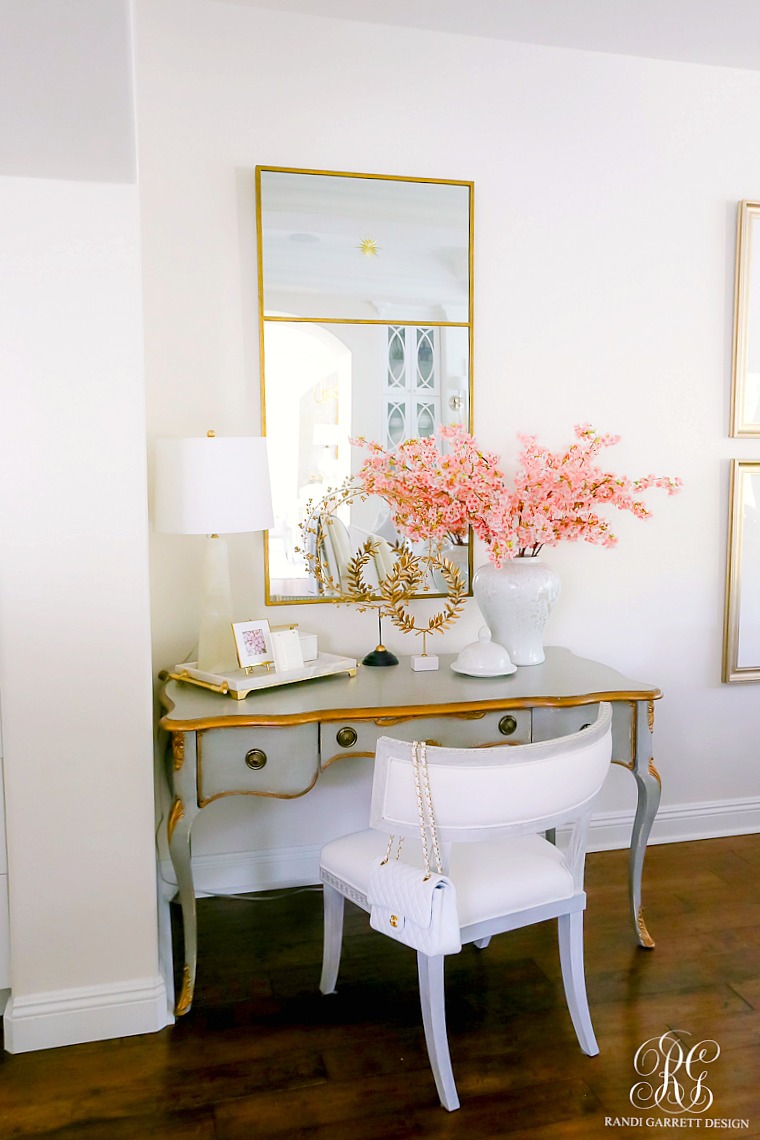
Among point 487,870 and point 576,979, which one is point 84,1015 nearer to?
point 487,870

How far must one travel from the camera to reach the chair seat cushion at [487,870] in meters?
1.91

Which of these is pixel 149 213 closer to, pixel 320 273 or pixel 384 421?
pixel 320 273

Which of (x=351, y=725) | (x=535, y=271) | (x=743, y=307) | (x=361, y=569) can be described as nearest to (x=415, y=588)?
(x=361, y=569)

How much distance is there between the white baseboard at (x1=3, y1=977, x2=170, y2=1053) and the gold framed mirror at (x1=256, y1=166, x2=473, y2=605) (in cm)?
113

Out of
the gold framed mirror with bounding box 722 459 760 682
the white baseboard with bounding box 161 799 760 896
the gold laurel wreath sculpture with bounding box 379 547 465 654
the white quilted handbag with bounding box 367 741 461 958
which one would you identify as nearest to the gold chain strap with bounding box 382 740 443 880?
the white quilted handbag with bounding box 367 741 461 958

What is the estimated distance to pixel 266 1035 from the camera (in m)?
2.10

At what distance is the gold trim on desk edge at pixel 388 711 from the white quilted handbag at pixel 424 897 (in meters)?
0.46

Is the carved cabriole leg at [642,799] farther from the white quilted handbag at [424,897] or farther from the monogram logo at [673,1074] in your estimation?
the white quilted handbag at [424,897]

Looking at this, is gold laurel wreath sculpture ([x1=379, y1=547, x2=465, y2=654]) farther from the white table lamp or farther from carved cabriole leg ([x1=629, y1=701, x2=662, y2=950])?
carved cabriole leg ([x1=629, y1=701, x2=662, y2=950])

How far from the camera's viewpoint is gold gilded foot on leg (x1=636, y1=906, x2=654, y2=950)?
8.13 ft

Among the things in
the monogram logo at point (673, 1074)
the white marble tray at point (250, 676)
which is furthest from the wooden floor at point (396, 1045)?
the white marble tray at point (250, 676)

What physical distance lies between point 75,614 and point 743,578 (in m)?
2.25

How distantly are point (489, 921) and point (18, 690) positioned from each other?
3.70 feet

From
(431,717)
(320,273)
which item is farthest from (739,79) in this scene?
(431,717)
